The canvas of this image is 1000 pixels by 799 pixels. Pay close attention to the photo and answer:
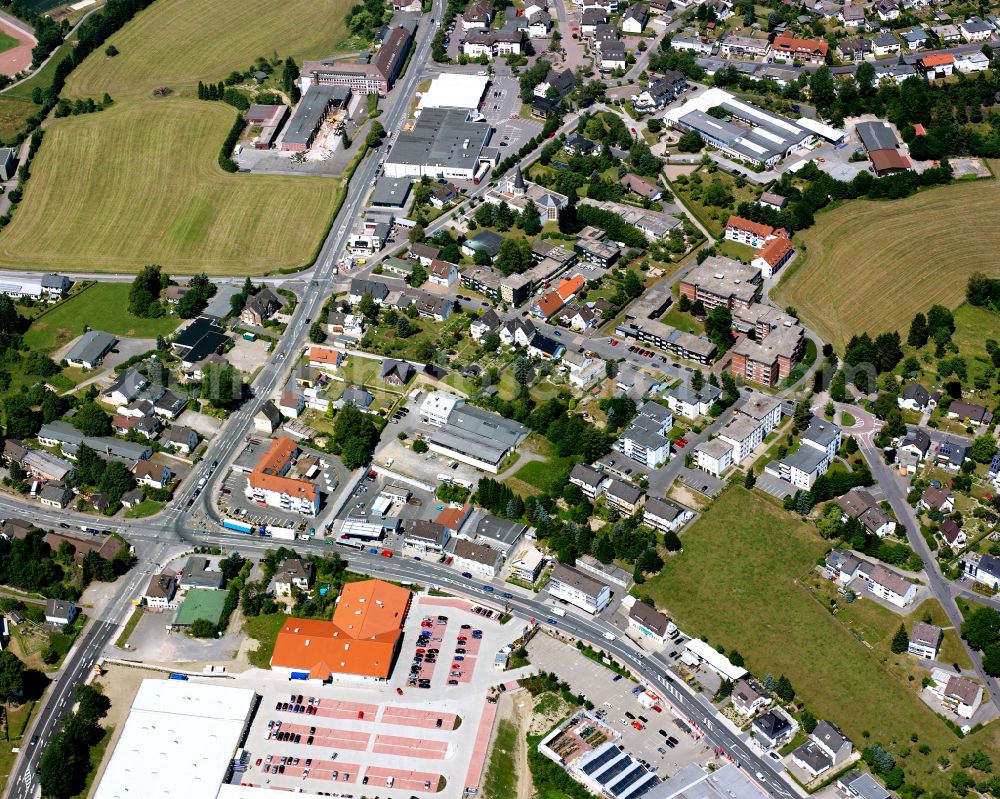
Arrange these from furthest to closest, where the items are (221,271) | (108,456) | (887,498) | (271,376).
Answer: (221,271)
(271,376)
(108,456)
(887,498)

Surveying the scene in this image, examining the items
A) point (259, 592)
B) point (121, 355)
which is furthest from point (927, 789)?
point (121, 355)

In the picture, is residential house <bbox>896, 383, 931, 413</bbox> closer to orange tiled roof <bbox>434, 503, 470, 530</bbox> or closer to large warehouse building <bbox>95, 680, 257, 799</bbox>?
orange tiled roof <bbox>434, 503, 470, 530</bbox>

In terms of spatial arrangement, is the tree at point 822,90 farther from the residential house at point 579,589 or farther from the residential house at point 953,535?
the residential house at point 579,589

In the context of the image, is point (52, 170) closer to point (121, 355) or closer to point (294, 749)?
point (121, 355)

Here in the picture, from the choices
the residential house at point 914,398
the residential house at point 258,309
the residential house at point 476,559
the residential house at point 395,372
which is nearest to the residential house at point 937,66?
the residential house at point 914,398

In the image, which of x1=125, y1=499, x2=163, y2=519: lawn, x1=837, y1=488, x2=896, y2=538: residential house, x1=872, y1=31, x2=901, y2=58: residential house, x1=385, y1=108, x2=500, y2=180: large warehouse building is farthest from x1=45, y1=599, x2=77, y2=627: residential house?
x1=872, y1=31, x2=901, y2=58: residential house

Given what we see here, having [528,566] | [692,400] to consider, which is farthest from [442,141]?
[528,566]

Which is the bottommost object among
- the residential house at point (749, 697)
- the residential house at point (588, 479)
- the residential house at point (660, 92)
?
the residential house at point (749, 697)
